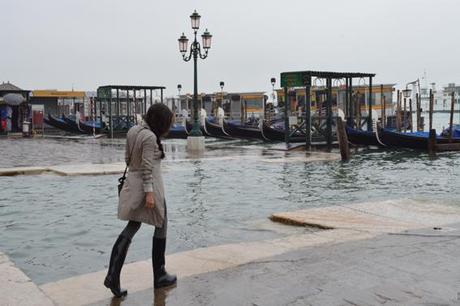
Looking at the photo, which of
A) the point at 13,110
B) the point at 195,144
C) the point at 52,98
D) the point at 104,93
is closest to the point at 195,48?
the point at 195,144

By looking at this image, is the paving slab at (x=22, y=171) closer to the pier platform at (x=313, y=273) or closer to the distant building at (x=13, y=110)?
the pier platform at (x=313, y=273)

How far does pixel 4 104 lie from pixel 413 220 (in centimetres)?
3142

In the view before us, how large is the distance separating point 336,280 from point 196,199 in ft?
16.7

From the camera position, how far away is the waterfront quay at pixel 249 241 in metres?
4.44

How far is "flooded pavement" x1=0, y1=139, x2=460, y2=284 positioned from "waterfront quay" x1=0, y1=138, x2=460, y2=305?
0.08ft

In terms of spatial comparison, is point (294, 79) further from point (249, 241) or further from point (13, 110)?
point (13, 110)

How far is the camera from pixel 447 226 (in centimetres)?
680

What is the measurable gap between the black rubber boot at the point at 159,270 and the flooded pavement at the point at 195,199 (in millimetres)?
932

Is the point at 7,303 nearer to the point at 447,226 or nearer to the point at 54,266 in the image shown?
the point at 54,266

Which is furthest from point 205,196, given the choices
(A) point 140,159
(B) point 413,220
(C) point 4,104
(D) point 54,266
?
(C) point 4,104

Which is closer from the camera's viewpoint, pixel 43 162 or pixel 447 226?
pixel 447 226

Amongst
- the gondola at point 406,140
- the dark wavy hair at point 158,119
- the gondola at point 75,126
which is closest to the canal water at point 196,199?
the dark wavy hair at point 158,119

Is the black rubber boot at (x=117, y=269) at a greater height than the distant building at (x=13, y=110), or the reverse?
the distant building at (x=13, y=110)

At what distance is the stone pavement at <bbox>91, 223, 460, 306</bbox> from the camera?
4.23 metres
